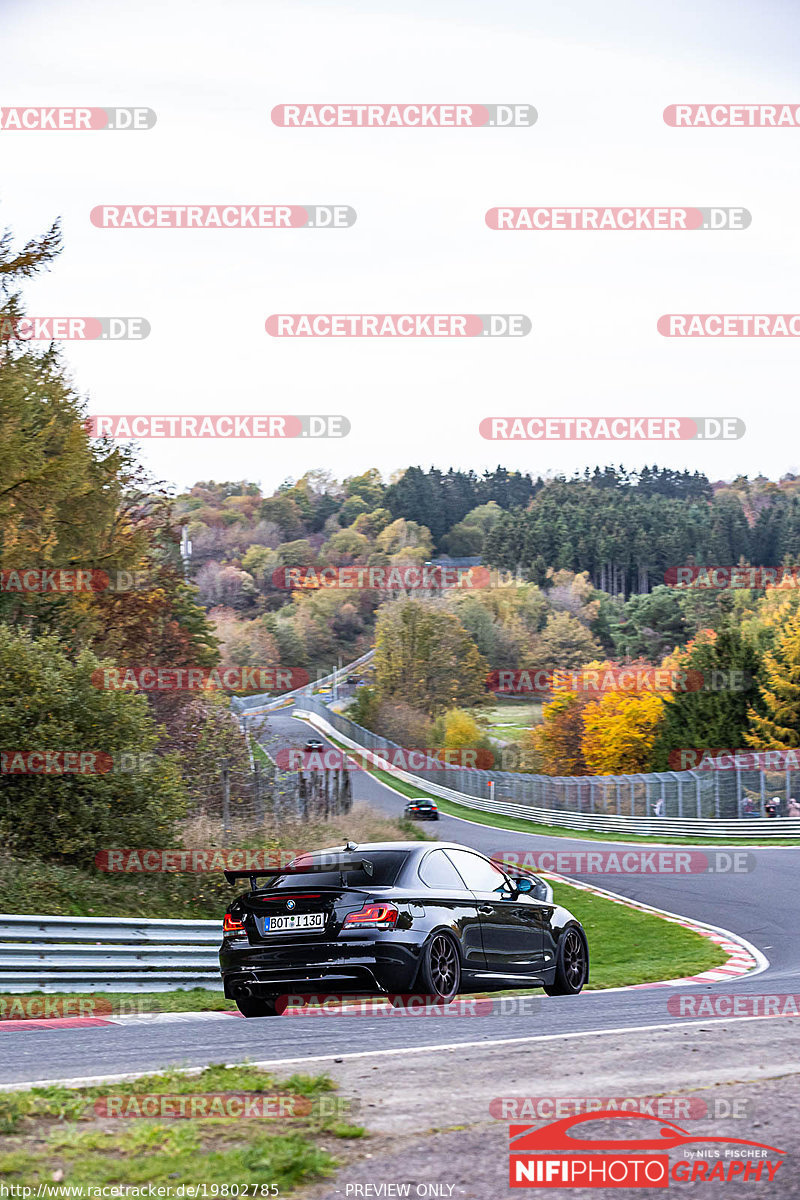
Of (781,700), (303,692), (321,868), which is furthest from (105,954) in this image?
(303,692)

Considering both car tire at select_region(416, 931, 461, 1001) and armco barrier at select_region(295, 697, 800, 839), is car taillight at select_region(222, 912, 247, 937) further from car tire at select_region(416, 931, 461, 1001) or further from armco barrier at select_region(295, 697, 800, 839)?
armco barrier at select_region(295, 697, 800, 839)

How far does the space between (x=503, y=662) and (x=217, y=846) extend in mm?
97169

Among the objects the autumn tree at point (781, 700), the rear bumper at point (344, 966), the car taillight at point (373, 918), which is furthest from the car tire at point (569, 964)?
the autumn tree at point (781, 700)

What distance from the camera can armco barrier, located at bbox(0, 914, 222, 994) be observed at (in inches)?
450

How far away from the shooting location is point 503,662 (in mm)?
114750

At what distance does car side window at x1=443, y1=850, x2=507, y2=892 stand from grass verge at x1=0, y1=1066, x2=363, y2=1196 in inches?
173

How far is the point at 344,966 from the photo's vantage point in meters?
9.15

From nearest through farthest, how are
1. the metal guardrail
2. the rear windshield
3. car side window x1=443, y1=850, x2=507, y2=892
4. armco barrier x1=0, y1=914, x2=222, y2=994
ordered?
1. the rear windshield
2. car side window x1=443, y1=850, x2=507, y2=892
3. armco barrier x1=0, y1=914, x2=222, y2=994
4. the metal guardrail

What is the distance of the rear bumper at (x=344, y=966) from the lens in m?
9.12

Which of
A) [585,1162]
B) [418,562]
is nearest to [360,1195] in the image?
[585,1162]

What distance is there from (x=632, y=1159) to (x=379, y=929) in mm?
4622

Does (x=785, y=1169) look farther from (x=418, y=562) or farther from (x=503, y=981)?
(x=418, y=562)

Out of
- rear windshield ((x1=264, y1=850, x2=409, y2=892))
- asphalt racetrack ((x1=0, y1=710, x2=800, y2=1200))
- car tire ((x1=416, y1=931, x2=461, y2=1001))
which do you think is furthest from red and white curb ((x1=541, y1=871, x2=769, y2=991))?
rear windshield ((x1=264, y1=850, x2=409, y2=892))

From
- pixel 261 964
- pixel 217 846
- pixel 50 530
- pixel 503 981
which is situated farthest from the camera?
pixel 50 530
